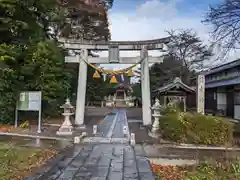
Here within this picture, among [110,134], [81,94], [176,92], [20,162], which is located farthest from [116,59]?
[20,162]

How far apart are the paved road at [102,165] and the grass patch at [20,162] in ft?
1.53

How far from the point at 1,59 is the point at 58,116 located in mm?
8878

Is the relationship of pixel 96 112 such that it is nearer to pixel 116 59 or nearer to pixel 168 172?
pixel 116 59

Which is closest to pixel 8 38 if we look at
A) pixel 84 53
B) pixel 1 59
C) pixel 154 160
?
pixel 1 59

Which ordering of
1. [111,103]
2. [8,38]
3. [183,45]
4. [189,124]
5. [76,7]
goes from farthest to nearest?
[111,103], [183,45], [76,7], [8,38], [189,124]

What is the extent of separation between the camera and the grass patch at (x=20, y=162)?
5.55 m

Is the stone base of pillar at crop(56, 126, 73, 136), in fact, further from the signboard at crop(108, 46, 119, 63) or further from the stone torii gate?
the signboard at crop(108, 46, 119, 63)

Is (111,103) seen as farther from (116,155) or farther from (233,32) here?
(116,155)

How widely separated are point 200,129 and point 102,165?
4.79 metres

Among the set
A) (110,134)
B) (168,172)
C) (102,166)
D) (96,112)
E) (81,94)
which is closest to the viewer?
(168,172)

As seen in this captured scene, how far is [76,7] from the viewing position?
2436 cm

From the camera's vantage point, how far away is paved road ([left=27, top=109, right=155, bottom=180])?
5.71 metres

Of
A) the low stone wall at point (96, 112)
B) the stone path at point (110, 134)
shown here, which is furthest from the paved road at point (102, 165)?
the low stone wall at point (96, 112)

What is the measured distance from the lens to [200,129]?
1010 cm
